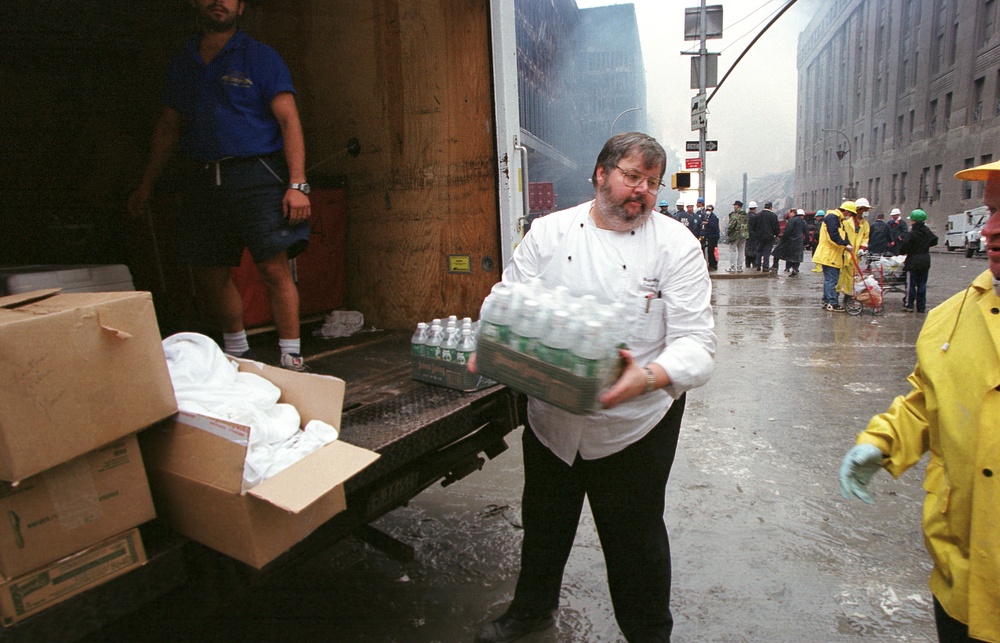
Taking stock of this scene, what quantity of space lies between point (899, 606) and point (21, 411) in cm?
333

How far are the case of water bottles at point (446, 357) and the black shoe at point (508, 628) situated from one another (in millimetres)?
982

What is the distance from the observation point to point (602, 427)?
2.10 metres

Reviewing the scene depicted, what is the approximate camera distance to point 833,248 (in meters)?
10.2

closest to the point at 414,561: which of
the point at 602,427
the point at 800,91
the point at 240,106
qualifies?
the point at 602,427

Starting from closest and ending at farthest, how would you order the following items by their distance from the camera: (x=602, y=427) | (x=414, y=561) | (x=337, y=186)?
(x=602, y=427), (x=414, y=561), (x=337, y=186)

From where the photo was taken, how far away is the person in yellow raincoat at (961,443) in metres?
1.50

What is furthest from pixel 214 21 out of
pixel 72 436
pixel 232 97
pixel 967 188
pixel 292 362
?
pixel 967 188

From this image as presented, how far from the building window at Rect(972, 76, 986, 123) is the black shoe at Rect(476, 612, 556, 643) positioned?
35778 millimetres

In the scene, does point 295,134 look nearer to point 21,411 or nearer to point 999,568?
point 21,411

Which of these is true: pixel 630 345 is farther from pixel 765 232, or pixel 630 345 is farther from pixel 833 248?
pixel 765 232

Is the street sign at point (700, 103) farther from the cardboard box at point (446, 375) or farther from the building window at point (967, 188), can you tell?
the building window at point (967, 188)

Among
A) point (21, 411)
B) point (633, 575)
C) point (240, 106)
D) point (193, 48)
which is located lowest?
point (633, 575)

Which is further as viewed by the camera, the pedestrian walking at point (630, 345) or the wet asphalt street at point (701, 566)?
the wet asphalt street at point (701, 566)

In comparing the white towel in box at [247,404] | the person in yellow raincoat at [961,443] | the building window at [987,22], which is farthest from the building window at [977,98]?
the white towel in box at [247,404]
